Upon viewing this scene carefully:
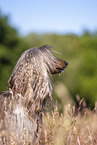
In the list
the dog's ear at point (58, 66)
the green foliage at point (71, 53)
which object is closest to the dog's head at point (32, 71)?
the dog's ear at point (58, 66)

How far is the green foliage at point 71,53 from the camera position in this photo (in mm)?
23672

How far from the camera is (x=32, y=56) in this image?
12.1 feet

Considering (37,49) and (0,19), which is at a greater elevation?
(0,19)

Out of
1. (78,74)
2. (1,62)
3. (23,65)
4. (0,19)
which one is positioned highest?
(0,19)

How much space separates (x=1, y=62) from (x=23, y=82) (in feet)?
64.5

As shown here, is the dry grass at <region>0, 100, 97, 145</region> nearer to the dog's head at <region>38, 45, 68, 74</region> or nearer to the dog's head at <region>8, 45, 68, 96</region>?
the dog's head at <region>8, 45, 68, 96</region>

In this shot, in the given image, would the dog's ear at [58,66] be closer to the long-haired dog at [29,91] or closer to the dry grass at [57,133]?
the long-haired dog at [29,91]

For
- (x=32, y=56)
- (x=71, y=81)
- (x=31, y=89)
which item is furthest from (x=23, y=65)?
(x=71, y=81)

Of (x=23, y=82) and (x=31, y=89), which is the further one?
(x=23, y=82)

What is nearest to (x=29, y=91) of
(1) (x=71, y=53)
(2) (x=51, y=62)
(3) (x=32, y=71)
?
(3) (x=32, y=71)

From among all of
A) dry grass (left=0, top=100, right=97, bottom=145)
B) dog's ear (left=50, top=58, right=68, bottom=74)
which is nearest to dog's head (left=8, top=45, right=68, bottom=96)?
dog's ear (left=50, top=58, right=68, bottom=74)

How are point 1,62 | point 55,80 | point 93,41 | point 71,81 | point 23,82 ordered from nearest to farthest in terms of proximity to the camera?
point 23,82 → point 55,80 → point 1,62 → point 71,81 → point 93,41

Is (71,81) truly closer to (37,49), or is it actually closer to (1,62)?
(1,62)

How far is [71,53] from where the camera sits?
89.7ft
